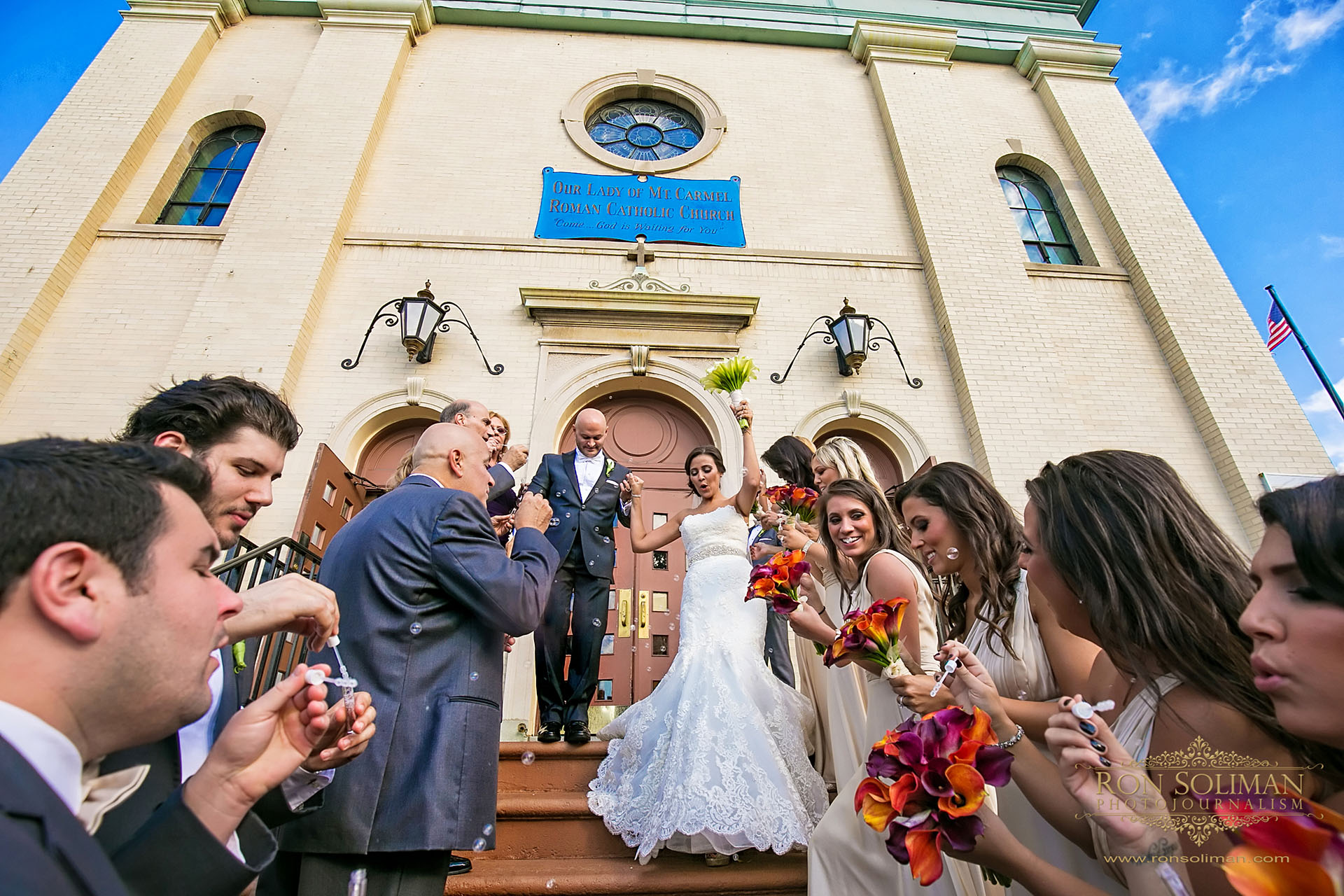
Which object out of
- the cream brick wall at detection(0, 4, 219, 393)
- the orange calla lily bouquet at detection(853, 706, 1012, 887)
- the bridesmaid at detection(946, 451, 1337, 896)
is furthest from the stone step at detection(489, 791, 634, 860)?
the cream brick wall at detection(0, 4, 219, 393)

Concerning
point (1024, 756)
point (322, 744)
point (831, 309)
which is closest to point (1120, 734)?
point (1024, 756)

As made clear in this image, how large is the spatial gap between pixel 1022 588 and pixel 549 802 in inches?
104

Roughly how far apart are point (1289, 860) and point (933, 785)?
794 millimetres

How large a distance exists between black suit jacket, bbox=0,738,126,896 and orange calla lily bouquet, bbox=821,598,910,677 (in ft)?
6.04

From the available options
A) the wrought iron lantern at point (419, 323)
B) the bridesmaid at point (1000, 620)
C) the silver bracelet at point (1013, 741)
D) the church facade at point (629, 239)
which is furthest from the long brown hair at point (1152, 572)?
the wrought iron lantern at point (419, 323)

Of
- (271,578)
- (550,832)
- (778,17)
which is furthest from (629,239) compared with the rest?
(550,832)

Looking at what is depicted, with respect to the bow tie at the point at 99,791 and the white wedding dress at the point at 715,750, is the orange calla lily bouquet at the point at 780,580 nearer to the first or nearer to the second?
the white wedding dress at the point at 715,750

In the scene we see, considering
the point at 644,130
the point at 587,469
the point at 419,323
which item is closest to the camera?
the point at 587,469

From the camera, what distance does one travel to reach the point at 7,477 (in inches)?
38.0

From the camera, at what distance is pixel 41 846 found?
788 millimetres

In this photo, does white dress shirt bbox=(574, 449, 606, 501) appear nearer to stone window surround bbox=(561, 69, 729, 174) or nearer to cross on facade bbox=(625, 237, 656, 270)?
cross on facade bbox=(625, 237, 656, 270)

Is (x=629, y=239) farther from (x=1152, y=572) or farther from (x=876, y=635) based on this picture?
(x=1152, y=572)

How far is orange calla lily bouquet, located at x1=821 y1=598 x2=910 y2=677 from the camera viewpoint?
2.18 meters

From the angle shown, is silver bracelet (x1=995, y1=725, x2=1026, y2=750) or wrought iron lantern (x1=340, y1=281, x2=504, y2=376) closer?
silver bracelet (x1=995, y1=725, x2=1026, y2=750)
